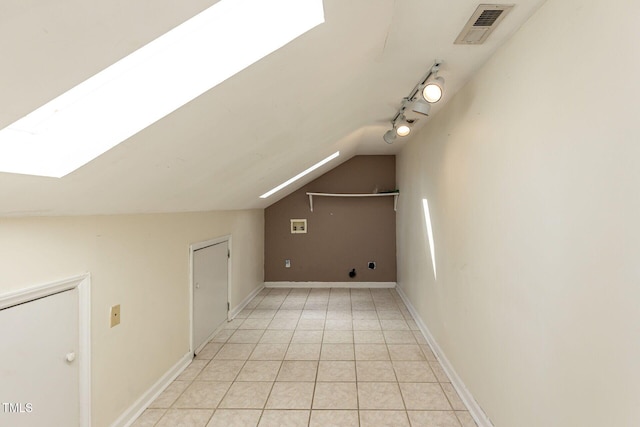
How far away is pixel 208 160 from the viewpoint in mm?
2062

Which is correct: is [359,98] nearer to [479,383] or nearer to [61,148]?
[61,148]

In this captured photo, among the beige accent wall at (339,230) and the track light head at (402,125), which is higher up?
the track light head at (402,125)

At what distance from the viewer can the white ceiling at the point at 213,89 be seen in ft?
2.57

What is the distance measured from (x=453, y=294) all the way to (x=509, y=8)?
2.05 meters

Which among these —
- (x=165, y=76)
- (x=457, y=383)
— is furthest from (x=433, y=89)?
(x=457, y=383)

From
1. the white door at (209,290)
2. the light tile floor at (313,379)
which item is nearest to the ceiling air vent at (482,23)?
the light tile floor at (313,379)

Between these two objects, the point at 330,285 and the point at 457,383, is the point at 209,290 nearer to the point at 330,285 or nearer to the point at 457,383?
the point at 457,383

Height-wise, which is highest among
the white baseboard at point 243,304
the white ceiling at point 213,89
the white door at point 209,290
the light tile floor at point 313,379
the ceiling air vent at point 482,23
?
the ceiling air vent at point 482,23

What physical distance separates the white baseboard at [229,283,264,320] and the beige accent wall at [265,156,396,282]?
469mm

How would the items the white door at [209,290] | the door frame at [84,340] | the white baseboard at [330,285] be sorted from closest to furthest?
the door frame at [84,340] < the white door at [209,290] < the white baseboard at [330,285]

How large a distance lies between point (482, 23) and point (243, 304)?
4.40m

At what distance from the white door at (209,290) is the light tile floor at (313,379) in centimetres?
17

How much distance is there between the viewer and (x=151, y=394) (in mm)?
2500

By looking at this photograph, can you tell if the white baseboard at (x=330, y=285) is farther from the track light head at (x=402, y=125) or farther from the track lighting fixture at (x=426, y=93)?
the track lighting fixture at (x=426, y=93)
